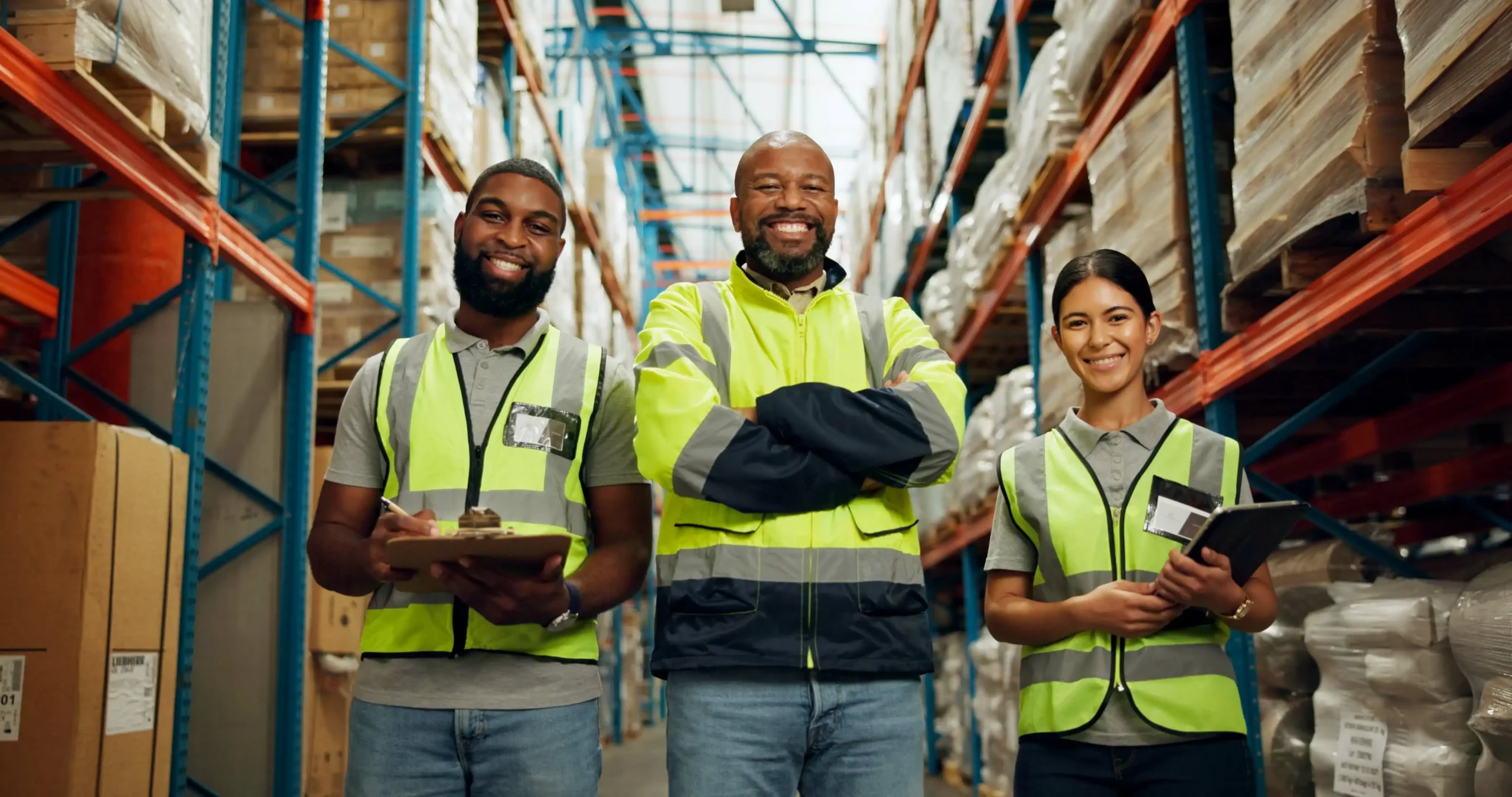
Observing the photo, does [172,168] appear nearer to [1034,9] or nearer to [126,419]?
[126,419]

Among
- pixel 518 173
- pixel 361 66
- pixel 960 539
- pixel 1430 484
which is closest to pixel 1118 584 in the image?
pixel 518 173

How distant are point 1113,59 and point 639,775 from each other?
769 centimetres

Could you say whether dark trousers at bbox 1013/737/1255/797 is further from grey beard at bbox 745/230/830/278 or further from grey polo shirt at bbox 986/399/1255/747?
grey beard at bbox 745/230/830/278

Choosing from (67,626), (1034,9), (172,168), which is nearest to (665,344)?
(67,626)

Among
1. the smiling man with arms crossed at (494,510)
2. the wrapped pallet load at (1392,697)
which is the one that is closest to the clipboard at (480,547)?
the smiling man with arms crossed at (494,510)

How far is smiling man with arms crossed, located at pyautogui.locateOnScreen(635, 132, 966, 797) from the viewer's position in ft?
7.15

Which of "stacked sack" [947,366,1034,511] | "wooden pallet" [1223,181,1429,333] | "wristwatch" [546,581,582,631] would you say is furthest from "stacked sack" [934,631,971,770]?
"wristwatch" [546,581,582,631]

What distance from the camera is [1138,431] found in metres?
2.67

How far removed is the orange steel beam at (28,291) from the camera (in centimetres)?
445

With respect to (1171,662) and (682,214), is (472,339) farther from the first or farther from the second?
(682,214)

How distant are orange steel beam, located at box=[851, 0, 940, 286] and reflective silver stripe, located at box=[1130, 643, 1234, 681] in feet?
24.4

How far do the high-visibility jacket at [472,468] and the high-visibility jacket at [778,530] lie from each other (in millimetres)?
204

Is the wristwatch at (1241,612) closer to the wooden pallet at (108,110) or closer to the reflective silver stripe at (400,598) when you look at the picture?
the reflective silver stripe at (400,598)

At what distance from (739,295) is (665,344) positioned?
25cm
